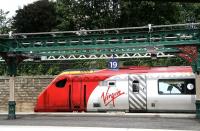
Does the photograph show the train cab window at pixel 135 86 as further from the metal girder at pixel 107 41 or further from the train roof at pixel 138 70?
the metal girder at pixel 107 41

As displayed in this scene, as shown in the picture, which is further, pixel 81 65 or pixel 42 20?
pixel 42 20

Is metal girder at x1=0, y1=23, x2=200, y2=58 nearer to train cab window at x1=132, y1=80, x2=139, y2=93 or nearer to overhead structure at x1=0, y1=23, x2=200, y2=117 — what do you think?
overhead structure at x1=0, y1=23, x2=200, y2=117

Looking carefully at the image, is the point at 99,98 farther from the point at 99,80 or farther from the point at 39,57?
the point at 39,57

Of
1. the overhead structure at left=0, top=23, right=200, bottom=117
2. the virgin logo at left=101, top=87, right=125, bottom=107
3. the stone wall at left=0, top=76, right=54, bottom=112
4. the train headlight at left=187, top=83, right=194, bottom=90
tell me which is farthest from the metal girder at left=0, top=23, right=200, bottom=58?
the stone wall at left=0, top=76, right=54, bottom=112

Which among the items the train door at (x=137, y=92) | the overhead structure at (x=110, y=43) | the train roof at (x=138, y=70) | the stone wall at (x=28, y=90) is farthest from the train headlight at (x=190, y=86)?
the stone wall at (x=28, y=90)

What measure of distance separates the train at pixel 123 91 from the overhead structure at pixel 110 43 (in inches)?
59.1

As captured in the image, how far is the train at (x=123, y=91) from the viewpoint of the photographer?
78.1 feet

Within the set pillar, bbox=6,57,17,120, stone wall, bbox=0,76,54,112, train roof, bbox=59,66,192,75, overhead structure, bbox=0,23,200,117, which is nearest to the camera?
overhead structure, bbox=0,23,200,117

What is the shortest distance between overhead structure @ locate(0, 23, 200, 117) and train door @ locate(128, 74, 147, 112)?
1.79 metres

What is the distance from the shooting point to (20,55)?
2281 centimetres

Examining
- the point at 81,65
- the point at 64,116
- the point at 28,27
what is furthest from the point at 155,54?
the point at 28,27

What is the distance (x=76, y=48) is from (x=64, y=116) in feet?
13.9

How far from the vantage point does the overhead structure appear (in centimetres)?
2008

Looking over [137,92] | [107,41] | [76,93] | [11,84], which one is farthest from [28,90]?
[107,41]
